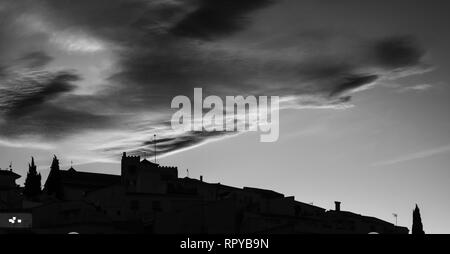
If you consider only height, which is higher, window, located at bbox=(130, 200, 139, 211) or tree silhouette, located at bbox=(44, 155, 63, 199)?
tree silhouette, located at bbox=(44, 155, 63, 199)

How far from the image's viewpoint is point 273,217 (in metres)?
83.8

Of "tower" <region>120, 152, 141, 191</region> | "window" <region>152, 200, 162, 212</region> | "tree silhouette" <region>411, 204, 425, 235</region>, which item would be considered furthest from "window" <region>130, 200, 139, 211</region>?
"tree silhouette" <region>411, 204, 425, 235</region>

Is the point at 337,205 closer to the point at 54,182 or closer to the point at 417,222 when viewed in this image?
the point at 417,222

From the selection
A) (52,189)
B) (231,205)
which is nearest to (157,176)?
(52,189)

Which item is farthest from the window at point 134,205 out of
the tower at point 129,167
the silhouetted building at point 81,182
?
the tower at point 129,167

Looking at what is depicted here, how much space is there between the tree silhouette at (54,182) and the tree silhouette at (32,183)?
1432 mm

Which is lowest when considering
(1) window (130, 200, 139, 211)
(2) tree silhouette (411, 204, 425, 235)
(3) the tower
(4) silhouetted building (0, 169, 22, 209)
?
(2) tree silhouette (411, 204, 425, 235)

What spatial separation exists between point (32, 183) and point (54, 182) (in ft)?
15.7

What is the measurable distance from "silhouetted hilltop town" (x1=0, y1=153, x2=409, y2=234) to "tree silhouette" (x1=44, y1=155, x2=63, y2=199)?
148 mm

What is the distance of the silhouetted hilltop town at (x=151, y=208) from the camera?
3110 inches

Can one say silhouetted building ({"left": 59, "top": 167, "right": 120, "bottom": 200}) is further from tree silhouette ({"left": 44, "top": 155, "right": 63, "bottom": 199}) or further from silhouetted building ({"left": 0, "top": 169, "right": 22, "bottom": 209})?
silhouetted building ({"left": 0, "top": 169, "right": 22, "bottom": 209})

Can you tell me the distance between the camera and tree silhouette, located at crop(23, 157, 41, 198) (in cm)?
11288
